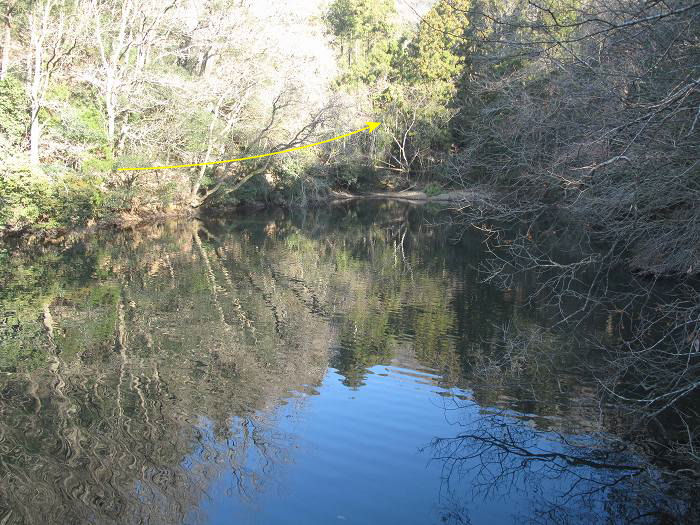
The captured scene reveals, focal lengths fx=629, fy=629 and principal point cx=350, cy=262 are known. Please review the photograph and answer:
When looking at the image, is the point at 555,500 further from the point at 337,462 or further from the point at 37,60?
the point at 37,60

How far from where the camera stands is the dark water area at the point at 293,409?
207 inches

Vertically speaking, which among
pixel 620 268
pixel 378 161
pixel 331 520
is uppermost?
pixel 378 161

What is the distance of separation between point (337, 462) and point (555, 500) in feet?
6.46

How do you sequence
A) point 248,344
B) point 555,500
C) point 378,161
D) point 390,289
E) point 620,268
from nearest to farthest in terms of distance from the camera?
→ point 555,500, point 248,344, point 390,289, point 620,268, point 378,161

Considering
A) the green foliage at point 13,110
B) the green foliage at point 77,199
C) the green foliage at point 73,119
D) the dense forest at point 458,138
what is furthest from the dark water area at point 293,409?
the green foliage at point 73,119

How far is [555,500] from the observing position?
5.38 m

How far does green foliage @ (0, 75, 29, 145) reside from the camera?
19219 millimetres

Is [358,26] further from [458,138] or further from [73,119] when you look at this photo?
[73,119]

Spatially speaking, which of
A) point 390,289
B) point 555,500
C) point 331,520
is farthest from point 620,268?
point 331,520

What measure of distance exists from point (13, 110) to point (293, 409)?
678 inches

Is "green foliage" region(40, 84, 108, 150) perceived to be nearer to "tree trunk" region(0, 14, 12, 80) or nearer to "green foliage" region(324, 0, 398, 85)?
"tree trunk" region(0, 14, 12, 80)

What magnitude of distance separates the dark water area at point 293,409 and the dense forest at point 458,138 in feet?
2.16

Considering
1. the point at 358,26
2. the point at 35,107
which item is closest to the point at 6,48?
the point at 35,107

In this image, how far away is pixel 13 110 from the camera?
1966 cm
